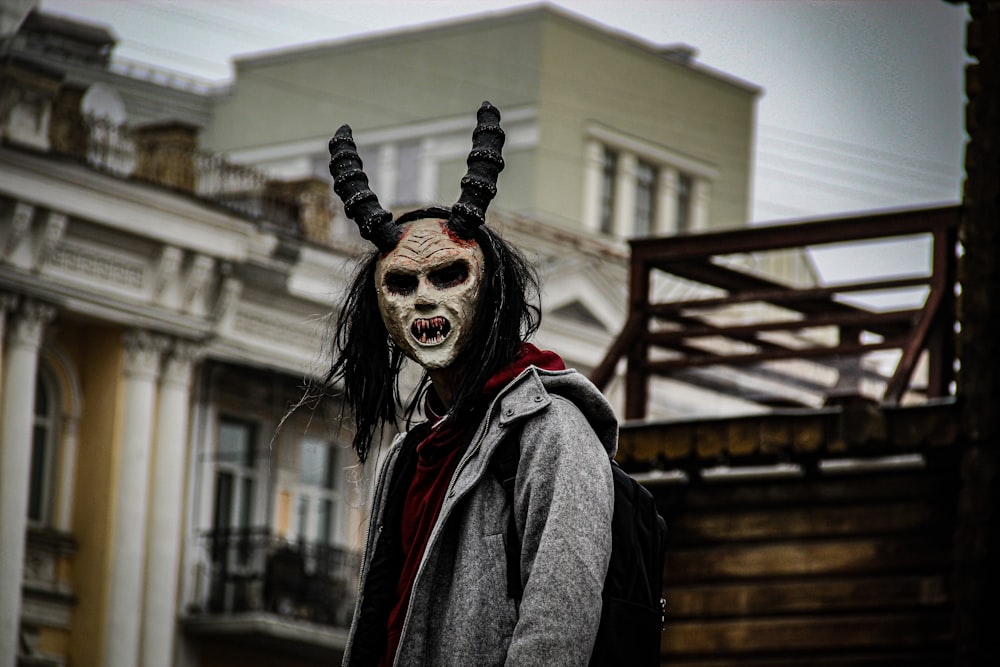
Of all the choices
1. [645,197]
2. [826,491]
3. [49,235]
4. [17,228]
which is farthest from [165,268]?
[645,197]

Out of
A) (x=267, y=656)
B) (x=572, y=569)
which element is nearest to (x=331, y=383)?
(x=572, y=569)

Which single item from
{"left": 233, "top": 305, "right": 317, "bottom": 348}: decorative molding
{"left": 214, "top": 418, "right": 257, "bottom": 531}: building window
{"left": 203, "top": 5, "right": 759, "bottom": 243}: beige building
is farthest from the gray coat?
{"left": 203, "top": 5, "right": 759, "bottom": 243}: beige building

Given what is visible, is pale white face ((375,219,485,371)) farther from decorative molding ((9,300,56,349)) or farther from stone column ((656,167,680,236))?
stone column ((656,167,680,236))

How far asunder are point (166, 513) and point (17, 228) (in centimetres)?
419

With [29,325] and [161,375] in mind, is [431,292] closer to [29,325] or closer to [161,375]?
[29,325]

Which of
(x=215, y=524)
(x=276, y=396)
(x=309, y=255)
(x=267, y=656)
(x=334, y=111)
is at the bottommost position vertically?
(x=267, y=656)

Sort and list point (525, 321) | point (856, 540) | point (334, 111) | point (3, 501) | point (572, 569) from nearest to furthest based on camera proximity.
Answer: point (572, 569) → point (525, 321) → point (856, 540) → point (3, 501) → point (334, 111)

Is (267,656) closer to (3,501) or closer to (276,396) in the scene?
(276,396)

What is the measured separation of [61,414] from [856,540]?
14.8 metres

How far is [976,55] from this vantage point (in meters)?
12.0

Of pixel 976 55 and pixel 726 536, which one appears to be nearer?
pixel 976 55

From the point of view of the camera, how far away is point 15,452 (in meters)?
24.4

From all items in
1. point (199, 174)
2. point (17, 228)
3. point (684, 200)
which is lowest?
point (17, 228)

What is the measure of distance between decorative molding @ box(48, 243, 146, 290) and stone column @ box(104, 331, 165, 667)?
67 cm
